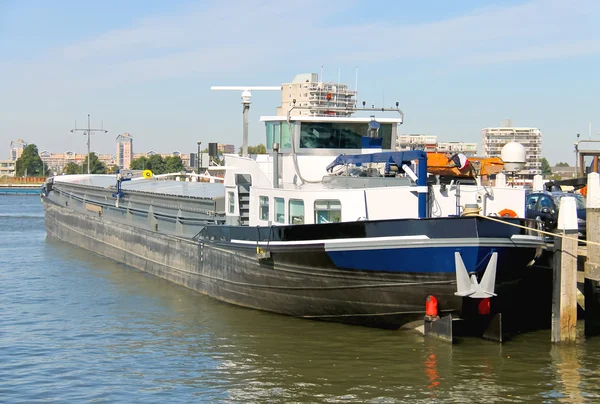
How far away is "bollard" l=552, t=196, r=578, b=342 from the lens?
1523 cm

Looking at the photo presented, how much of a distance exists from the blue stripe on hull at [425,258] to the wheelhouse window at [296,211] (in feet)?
5.30

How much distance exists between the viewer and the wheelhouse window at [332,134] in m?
19.3

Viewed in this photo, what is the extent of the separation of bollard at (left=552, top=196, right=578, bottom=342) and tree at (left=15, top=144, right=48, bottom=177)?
18035 centimetres

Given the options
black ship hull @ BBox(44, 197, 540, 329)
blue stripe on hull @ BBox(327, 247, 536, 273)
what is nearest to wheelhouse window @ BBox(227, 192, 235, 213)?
black ship hull @ BBox(44, 197, 540, 329)

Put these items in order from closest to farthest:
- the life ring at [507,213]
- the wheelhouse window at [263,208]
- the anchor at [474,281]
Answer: the anchor at [474,281], the life ring at [507,213], the wheelhouse window at [263,208]

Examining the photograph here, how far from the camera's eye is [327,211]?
54.2 feet

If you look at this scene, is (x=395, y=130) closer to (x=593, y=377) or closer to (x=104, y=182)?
(x=593, y=377)

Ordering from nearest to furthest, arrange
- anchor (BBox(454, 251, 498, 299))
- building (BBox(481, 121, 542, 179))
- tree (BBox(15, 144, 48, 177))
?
anchor (BBox(454, 251, 498, 299))
building (BBox(481, 121, 542, 179))
tree (BBox(15, 144, 48, 177))

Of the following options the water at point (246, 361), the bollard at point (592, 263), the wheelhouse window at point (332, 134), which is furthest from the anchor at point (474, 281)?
the wheelhouse window at point (332, 134)

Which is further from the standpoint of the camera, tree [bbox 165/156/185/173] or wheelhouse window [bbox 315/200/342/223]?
tree [bbox 165/156/185/173]

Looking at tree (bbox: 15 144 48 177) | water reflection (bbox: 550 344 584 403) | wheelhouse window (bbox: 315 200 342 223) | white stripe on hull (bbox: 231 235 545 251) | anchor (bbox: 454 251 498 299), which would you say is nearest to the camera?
water reflection (bbox: 550 344 584 403)

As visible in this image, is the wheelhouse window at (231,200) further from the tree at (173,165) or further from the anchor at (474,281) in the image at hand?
the tree at (173,165)

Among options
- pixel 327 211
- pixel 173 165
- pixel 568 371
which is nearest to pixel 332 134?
pixel 327 211

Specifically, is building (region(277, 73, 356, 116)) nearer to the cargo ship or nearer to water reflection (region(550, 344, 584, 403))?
the cargo ship
